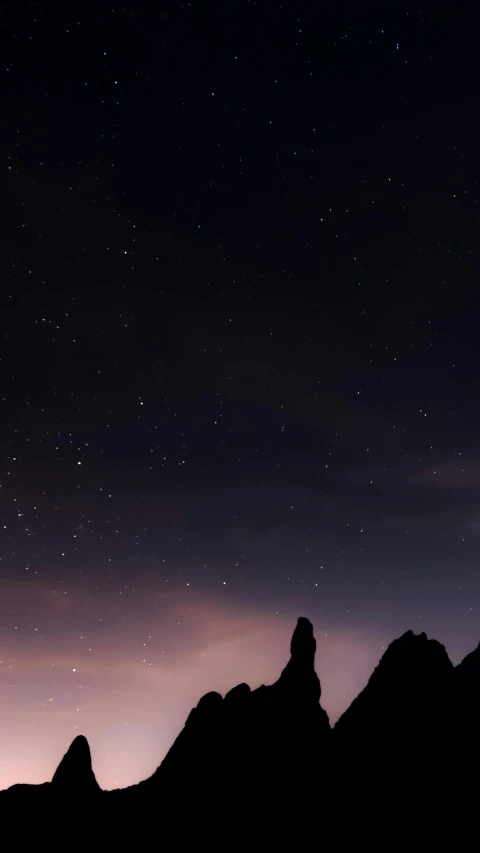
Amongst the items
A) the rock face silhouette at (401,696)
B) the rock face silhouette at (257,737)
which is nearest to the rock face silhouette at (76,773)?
the rock face silhouette at (257,737)

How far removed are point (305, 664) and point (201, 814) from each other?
1937 centimetres

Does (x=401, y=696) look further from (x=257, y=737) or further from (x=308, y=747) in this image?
(x=257, y=737)

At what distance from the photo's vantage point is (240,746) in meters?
71.6

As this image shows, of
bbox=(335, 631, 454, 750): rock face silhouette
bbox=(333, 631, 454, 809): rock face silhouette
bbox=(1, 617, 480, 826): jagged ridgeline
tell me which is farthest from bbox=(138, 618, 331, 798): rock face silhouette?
bbox=(333, 631, 454, 809): rock face silhouette

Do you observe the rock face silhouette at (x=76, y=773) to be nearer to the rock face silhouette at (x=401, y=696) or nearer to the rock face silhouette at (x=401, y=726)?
the rock face silhouette at (x=401, y=726)

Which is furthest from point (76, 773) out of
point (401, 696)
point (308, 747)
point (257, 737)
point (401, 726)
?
point (401, 696)

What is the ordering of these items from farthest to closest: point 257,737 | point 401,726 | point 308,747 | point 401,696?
point 257,737 → point 401,696 → point 308,747 → point 401,726

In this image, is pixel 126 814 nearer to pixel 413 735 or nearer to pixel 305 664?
pixel 305 664

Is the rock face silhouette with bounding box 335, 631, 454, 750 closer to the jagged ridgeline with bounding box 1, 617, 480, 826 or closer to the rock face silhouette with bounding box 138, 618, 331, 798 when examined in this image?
the jagged ridgeline with bounding box 1, 617, 480, 826

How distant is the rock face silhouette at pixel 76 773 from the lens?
7100 centimetres

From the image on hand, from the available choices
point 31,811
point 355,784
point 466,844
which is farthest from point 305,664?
point 31,811

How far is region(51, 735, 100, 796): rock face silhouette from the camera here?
71000mm

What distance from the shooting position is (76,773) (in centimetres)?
7150

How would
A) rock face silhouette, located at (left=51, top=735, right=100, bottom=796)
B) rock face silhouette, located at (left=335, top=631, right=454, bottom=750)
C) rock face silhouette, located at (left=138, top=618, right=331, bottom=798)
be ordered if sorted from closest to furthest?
rock face silhouette, located at (left=335, top=631, right=454, bottom=750)
rock face silhouette, located at (left=138, top=618, right=331, bottom=798)
rock face silhouette, located at (left=51, top=735, right=100, bottom=796)
